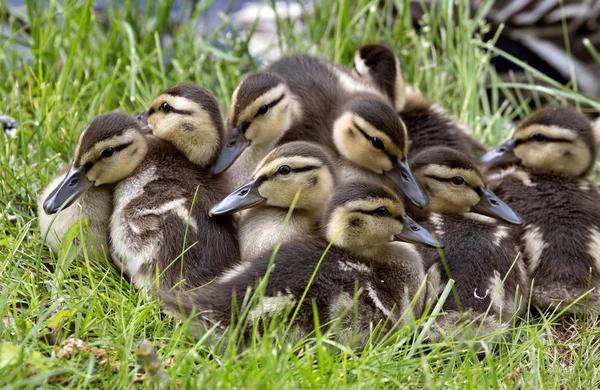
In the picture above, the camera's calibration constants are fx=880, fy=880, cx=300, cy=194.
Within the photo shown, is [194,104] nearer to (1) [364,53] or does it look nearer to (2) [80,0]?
(1) [364,53]

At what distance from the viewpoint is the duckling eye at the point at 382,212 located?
2771 millimetres

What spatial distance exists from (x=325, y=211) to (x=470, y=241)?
0.53 metres

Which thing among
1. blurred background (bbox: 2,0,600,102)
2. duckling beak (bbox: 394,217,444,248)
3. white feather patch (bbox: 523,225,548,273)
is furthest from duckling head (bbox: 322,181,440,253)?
blurred background (bbox: 2,0,600,102)

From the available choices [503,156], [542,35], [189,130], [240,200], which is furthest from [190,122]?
[542,35]

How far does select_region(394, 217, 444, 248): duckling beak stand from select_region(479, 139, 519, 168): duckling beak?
839 mm

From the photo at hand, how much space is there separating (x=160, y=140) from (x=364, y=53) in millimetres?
1172

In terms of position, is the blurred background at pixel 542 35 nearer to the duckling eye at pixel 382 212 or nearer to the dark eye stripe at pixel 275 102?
the dark eye stripe at pixel 275 102

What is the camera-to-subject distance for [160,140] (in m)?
3.22

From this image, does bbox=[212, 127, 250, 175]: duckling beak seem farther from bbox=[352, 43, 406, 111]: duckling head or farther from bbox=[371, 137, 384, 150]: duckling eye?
bbox=[352, 43, 406, 111]: duckling head

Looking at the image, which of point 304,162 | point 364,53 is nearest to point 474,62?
point 364,53

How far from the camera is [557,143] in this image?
3400 mm

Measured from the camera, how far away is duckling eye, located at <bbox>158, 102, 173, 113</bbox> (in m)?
3.21

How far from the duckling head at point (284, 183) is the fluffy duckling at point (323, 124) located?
0.93 feet

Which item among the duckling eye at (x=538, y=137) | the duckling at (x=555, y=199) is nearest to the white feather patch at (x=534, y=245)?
the duckling at (x=555, y=199)
